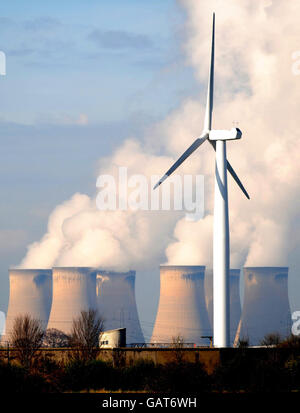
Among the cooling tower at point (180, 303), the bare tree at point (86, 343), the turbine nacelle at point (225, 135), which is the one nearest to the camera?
the turbine nacelle at point (225, 135)

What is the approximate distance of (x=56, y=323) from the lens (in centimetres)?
9975

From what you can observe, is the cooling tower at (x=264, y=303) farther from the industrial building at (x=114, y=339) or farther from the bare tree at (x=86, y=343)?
the industrial building at (x=114, y=339)

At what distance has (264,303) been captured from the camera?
102562mm

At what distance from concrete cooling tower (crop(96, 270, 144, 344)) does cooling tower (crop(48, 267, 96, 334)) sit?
3.54 metres

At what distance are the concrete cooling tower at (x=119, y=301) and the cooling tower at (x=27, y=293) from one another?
674cm

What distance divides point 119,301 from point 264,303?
16.7 meters

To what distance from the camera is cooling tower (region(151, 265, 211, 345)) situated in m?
94.1

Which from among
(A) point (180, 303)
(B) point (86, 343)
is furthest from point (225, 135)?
(A) point (180, 303)

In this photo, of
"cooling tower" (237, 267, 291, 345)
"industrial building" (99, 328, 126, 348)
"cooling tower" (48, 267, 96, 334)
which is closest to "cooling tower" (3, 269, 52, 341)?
"cooling tower" (48, 267, 96, 334)

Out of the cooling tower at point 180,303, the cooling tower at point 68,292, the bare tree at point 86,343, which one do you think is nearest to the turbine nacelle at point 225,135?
the bare tree at point 86,343

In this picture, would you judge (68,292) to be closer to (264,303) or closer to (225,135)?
(264,303)

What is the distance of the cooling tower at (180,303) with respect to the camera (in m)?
94.1
